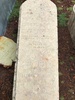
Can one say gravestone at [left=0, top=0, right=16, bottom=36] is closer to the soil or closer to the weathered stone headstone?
the soil

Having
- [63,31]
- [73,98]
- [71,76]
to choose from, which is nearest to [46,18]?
[63,31]

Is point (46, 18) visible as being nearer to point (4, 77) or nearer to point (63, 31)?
point (63, 31)

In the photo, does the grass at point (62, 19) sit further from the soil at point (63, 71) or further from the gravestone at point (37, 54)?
the gravestone at point (37, 54)

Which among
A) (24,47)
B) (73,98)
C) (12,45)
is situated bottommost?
(73,98)

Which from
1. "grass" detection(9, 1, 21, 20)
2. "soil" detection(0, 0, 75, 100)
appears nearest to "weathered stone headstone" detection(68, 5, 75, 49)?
"soil" detection(0, 0, 75, 100)

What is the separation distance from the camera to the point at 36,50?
13.9ft

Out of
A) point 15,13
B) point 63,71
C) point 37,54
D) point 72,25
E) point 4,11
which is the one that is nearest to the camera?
point 37,54

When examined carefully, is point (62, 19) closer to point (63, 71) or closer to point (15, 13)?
point (15, 13)

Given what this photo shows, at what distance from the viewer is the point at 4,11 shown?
5230 mm

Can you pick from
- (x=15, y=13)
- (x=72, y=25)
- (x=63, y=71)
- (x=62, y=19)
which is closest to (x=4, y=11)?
(x=15, y=13)

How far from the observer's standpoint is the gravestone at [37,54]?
3.82 meters

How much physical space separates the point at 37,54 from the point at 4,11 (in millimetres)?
1574

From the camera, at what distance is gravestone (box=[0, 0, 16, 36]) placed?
504 cm

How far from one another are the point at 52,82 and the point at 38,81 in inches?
9.3
